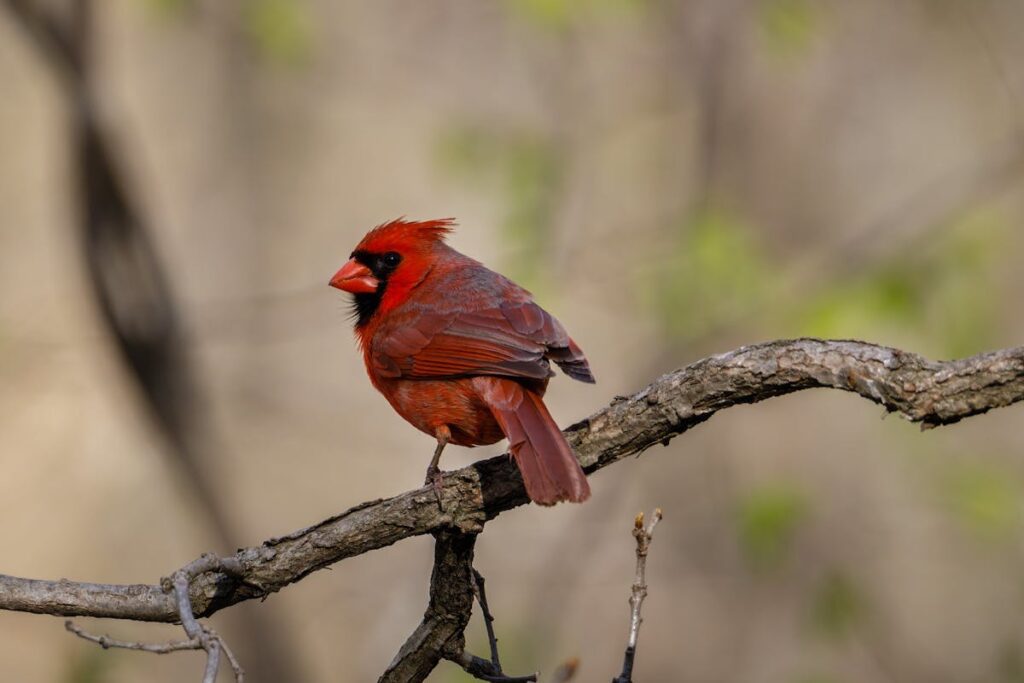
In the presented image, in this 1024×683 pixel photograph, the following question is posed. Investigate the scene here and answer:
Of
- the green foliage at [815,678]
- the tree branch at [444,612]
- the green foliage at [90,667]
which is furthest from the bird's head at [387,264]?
the green foliage at [815,678]

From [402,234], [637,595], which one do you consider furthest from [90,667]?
[637,595]

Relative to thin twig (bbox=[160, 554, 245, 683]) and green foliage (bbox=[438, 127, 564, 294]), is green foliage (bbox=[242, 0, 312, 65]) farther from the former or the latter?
thin twig (bbox=[160, 554, 245, 683])

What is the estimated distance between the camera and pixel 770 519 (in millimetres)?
5566

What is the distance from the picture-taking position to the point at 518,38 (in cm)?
736

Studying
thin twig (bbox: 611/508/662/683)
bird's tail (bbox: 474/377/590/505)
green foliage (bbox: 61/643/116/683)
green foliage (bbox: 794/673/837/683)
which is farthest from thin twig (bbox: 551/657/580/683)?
green foliage (bbox: 794/673/837/683)

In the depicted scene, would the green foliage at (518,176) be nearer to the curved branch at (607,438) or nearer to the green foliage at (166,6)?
the green foliage at (166,6)

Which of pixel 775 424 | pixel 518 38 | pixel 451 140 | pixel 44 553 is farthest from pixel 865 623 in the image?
pixel 44 553

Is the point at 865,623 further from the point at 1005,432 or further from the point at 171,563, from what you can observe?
the point at 171,563

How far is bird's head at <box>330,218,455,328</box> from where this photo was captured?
11.6ft

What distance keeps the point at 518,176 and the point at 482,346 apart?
2.97 meters

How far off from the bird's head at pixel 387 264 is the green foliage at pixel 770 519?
104 inches

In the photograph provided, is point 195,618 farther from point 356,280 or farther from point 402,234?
point 402,234

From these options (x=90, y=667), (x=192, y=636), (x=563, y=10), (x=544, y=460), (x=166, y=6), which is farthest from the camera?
(x=166, y=6)

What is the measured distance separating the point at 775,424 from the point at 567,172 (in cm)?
245
